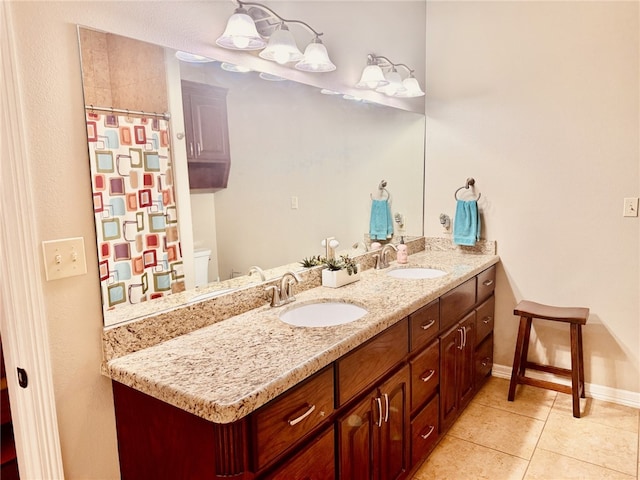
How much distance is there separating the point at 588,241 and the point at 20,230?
2764 mm

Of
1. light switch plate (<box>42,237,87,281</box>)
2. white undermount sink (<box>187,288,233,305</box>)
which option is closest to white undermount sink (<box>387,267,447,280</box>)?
white undermount sink (<box>187,288,233,305</box>)

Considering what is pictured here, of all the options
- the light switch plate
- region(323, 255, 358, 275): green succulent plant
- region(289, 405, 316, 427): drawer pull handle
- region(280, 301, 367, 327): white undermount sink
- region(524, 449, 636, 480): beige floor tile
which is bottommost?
region(524, 449, 636, 480): beige floor tile

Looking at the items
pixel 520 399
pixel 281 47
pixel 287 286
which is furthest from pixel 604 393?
pixel 281 47

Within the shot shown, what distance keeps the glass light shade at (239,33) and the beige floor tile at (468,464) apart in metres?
2.01

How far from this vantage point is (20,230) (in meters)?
1.16

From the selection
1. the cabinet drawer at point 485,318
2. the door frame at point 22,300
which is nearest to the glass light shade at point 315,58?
the door frame at point 22,300

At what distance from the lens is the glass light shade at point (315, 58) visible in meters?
2.00

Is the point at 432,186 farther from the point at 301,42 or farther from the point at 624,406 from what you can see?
the point at 624,406

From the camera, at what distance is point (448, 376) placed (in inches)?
88.3

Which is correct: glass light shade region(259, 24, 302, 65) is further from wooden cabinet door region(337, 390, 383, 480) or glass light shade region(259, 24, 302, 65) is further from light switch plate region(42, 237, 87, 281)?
wooden cabinet door region(337, 390, 383, 480)

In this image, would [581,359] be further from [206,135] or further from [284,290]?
[206,135]

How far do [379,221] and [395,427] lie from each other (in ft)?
4.48

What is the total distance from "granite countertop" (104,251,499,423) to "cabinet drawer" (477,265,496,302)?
0.79 m

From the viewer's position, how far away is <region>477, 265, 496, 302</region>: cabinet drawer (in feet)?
8.71
